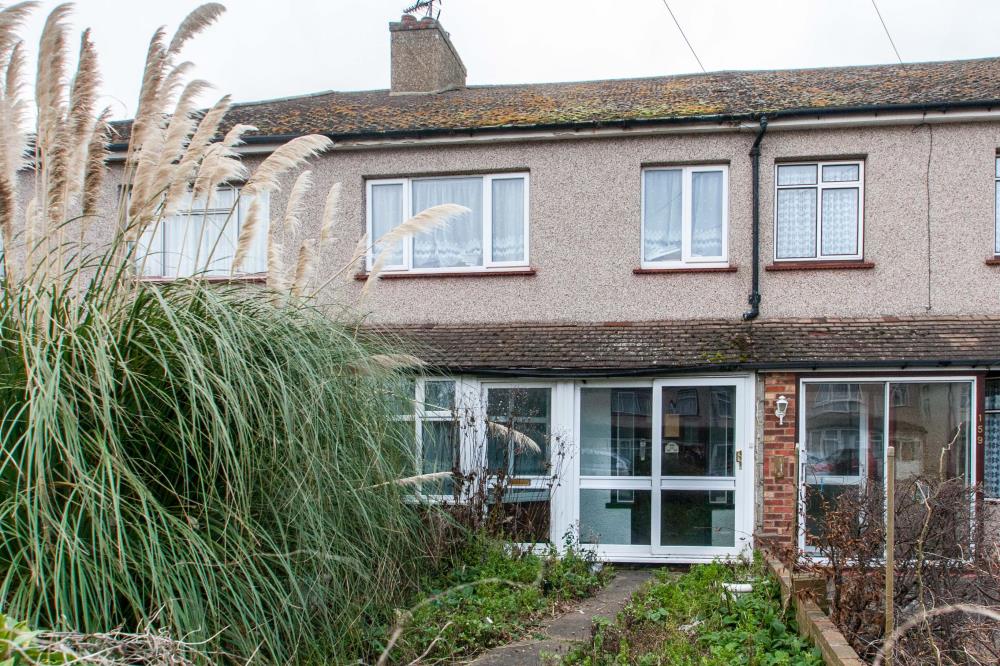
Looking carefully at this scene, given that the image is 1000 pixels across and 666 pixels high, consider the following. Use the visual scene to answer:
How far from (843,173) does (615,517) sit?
4.44 meters

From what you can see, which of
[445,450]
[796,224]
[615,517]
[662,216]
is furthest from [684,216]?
[445,450]

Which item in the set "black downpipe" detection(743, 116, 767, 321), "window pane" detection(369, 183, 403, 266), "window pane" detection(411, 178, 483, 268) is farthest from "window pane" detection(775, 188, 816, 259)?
"window pane" detection(369, 183, 403, 266)

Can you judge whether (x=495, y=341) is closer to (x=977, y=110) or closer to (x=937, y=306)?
(x=937, y=306)

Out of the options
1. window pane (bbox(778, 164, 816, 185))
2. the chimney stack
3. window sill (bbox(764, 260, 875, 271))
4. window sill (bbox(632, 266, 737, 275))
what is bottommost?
window sill (bbox(632, 266, 737, 275))

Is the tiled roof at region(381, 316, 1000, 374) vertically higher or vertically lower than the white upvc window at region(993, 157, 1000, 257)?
lower

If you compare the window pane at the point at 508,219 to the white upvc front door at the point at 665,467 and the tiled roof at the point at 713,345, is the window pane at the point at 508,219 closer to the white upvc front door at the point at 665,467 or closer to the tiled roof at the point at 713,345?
the tiled roof at the point at 713,345

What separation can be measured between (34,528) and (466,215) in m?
6.37

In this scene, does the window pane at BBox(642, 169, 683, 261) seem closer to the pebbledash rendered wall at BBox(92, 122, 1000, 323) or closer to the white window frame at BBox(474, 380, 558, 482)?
the pebbledash rendered wall at BBox(92, 122, 1000, 323)

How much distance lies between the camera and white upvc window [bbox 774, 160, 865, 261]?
319 inches

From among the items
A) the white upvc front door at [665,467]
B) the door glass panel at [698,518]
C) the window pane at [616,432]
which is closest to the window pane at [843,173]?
the white upvc front door at [665,467]

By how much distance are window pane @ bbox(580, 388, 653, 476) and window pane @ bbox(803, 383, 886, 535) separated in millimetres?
1630

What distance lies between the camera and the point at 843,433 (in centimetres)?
774

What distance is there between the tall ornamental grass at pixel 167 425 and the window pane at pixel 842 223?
5.71 m

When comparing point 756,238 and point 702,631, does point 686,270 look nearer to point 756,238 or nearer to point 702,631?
point 756,238
